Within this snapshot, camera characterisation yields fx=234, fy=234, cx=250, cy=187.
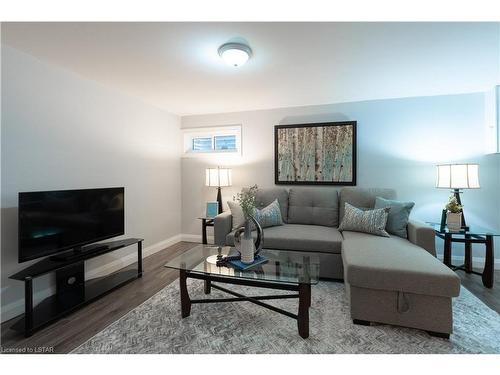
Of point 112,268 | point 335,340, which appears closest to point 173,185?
point 112,268

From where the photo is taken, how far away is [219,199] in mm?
3768

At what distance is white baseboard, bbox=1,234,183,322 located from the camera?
1.92 m

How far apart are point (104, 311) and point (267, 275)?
1492 mm

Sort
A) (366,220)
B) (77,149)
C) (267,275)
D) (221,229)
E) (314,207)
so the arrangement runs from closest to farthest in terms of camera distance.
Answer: (267,275) < (77,149) < (366,220) < (221,229) < (314,207)

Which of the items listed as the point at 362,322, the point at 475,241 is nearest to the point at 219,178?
the point at 362,322

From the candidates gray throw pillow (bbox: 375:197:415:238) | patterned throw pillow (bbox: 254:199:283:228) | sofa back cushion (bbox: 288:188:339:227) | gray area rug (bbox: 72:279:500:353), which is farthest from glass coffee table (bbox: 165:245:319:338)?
gray throw pillow (bbox: 375:197:415:238)

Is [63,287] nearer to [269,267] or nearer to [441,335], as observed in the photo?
[269,267]

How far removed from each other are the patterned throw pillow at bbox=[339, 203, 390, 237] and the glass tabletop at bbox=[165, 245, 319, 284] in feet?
3.07

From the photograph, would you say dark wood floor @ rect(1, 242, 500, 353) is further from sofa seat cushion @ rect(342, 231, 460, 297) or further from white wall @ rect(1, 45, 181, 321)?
sofa seat cushion @ rect(342, 231, 460, 297)

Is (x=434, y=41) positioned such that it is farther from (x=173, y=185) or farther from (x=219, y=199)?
(x=173, y=185)

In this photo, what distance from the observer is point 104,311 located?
80.7 inches

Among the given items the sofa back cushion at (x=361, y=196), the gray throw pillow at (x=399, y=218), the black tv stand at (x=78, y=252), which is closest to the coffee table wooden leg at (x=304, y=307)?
the gray throw pillow at (x=399, y=218)

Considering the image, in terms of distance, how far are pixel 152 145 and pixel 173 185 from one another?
82 centimetres

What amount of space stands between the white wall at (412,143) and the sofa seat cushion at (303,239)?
110 cm
